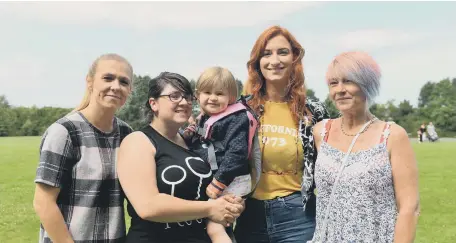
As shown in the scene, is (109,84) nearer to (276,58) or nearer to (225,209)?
(225,209)

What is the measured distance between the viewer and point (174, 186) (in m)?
3.28

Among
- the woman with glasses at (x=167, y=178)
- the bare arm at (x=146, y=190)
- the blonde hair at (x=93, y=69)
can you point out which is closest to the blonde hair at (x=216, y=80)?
the woman with glasses at (x=167, y=178)

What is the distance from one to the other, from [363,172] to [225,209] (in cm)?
108

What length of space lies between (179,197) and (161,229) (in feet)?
0.95

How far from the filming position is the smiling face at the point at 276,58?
14.0 feet

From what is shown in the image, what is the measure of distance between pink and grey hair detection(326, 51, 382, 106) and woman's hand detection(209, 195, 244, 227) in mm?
1222

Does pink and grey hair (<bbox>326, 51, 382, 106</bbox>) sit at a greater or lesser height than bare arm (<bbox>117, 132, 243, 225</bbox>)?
greater

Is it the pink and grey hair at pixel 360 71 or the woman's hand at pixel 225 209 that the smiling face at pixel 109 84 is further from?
the pink and grey hair at pixel 360 71

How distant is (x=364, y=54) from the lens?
3.39 metres

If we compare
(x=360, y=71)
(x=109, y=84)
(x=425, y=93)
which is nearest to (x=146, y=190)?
(x=109, y=84)

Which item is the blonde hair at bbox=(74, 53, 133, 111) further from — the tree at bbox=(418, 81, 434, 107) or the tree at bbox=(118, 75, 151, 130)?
the tree at bbox=(418, 81, 434, 107)

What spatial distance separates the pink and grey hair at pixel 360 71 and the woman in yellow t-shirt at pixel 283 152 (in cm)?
88

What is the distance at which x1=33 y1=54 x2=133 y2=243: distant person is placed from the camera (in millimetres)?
3230

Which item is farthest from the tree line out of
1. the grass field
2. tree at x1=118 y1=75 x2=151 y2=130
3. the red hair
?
the red hair
